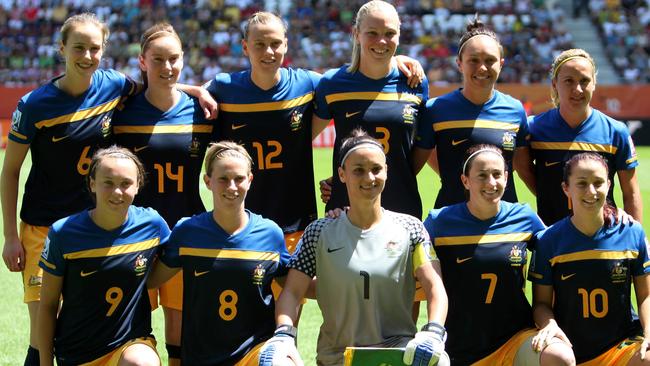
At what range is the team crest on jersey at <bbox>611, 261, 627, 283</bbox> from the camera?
193 inches

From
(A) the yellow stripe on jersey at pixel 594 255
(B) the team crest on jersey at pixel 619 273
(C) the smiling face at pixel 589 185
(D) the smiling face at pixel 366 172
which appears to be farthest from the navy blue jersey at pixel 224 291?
(B) the team crest on jersey at pixel 619 273

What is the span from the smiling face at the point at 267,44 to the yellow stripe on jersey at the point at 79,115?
91cm

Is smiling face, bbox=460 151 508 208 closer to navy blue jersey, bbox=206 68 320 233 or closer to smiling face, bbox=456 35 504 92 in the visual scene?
smiling face, bbox=456 35 504 92

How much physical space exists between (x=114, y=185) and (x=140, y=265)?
1.47 ft

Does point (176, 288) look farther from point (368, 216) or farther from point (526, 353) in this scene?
point (526, 353)

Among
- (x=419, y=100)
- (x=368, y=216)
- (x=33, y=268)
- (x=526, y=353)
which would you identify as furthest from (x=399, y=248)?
(x=33, y=268)

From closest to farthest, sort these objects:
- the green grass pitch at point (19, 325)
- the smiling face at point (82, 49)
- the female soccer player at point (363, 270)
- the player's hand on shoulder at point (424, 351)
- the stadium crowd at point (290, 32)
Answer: the player's hand on shoulder at point (424, 351), the female soccer player at point (363, 270), the smiling face at point (82, 49), the green grass pitch at point (19, 325), the stadium crowd at point (290, 32)

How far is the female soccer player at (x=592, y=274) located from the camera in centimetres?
487

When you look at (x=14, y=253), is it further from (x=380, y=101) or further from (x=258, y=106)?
(x=380, y=101)

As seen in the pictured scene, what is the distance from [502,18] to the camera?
31.8m

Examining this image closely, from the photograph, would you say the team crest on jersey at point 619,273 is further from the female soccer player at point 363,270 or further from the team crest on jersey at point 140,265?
the team crest on jersey at point 140,265

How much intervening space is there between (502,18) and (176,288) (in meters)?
28.1

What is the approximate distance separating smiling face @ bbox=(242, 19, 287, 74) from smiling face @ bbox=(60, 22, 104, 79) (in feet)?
2.98

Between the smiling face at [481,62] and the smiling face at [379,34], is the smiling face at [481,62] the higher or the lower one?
the lower one
